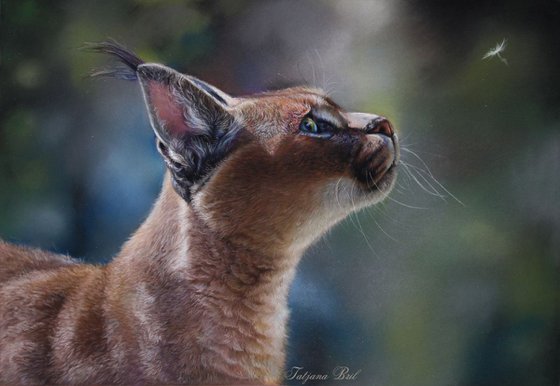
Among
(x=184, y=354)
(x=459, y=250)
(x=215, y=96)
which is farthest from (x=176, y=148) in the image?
(x=459, y=250)

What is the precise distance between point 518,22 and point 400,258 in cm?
93

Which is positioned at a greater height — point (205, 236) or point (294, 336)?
point (205, 236)

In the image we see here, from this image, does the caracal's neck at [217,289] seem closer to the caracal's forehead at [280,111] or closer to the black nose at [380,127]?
the caracal's forehead at [280,111]

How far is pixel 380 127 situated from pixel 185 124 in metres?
0.63

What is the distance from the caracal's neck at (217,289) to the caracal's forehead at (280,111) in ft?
1.12

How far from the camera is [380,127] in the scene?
2057 millimetres

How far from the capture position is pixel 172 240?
1.93 m

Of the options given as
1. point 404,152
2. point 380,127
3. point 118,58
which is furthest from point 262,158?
point 118,58

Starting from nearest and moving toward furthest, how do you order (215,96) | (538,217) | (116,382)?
(116,382)
(215,96)
(538,217)

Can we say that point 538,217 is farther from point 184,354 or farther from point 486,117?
point 184,354

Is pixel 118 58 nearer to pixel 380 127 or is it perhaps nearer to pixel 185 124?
pixel 185 124

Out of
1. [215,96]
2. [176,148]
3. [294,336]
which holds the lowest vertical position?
[294,336]

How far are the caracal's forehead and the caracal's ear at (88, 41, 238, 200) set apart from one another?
0.07m
